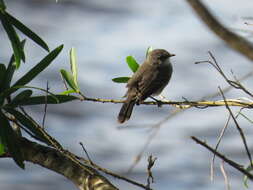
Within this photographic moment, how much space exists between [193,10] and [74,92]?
1802 millimetres

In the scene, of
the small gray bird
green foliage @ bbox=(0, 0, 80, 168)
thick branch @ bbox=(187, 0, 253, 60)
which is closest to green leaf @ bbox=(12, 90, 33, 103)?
green foliage @ bbox=(0, 0, 80, 168)

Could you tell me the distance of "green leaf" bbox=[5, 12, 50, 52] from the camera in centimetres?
210

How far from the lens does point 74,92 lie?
2.25 m

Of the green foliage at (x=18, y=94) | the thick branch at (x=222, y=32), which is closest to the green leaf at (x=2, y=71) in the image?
the green foliage at (x=18, y=94)

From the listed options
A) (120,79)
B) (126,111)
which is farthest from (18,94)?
(126,111)

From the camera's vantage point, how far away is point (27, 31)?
84.4 inches

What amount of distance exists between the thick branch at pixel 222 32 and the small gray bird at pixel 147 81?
274cm

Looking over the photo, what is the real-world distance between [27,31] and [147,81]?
6.89ft

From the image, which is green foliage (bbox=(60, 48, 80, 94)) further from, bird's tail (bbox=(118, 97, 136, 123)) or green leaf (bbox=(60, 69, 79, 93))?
bird's tail (bbox=(118, 97, 136, 123))

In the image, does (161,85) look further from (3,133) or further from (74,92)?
(3,133)

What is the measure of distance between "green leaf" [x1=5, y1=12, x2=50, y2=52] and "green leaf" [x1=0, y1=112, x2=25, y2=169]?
0.38 metres

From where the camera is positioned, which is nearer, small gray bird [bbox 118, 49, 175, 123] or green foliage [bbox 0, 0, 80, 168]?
green foliage [bbox 0, 0, 80, 168]

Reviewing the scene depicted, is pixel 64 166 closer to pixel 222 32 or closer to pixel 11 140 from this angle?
pixel 11 140

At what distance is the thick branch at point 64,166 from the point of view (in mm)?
1552
